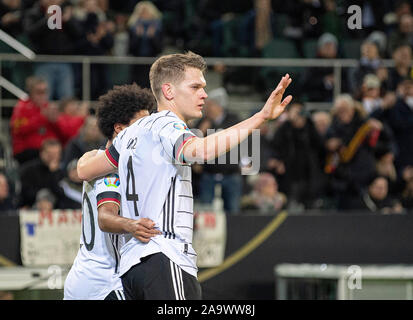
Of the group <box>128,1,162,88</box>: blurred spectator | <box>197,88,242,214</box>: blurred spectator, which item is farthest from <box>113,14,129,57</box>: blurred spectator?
<box>197,88,242,214</box>: blurred spectator

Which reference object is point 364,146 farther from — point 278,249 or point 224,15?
point 224,15

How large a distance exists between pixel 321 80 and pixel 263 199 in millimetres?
2742

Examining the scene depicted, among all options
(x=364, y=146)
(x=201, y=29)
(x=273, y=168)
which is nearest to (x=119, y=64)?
(x=201, y=29)

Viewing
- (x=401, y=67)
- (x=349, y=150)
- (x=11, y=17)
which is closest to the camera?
(x=349, y=150)

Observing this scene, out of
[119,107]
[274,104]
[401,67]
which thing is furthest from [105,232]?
[401,67]

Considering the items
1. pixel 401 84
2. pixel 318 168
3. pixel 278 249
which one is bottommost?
pixel 278 249

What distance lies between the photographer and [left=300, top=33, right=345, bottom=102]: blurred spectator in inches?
502

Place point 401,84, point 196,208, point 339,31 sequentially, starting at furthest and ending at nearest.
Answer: point 339,31
point 401,84
point 196,208

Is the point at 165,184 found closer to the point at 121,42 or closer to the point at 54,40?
the point at 54,40

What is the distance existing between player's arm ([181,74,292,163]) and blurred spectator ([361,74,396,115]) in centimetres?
808

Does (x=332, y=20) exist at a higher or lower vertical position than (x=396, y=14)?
lower

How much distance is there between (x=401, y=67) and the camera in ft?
41.5
